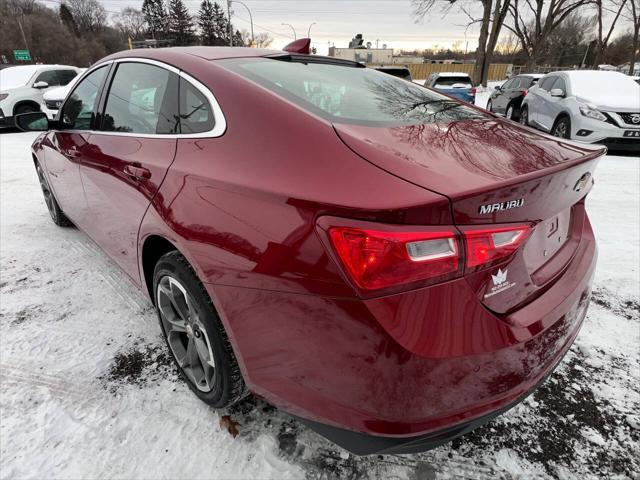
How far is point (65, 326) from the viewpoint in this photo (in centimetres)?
259

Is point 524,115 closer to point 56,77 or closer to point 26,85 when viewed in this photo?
point 56,77

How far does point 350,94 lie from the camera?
6.31 feet

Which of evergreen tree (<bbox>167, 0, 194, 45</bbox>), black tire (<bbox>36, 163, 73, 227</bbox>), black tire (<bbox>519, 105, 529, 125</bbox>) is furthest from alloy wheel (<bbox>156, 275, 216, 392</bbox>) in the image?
evergreen tree (<bbox>167, 0, 194, 45</bbox>)

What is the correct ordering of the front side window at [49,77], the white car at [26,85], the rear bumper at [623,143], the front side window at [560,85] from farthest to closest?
the front side window at [49,77]
the white car at [26,85]
the front side window at [560,85]
the rear bumper at [623,143]

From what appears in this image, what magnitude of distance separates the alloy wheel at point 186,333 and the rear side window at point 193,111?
67cm

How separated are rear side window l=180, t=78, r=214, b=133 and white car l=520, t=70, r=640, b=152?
7.44m

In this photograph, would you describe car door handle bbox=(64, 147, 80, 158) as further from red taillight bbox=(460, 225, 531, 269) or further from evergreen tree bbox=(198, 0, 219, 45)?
evergreen tree bbox=(198, 0, 219, 45)

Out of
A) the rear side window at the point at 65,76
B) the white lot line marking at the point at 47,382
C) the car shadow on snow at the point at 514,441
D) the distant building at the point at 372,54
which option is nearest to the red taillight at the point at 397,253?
the car shadow on snow at the point at 514,441

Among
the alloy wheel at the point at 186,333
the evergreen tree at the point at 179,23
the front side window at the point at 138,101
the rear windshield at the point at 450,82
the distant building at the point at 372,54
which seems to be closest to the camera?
the alloy wheel at the point at 186,333

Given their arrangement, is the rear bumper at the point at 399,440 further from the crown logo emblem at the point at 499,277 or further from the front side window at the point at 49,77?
the front side window at the point at 49,77

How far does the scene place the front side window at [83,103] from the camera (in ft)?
8.86

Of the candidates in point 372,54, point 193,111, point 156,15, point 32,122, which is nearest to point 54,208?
point 32,122

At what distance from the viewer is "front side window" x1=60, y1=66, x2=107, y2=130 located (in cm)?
270

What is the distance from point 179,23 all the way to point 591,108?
78.5 m
